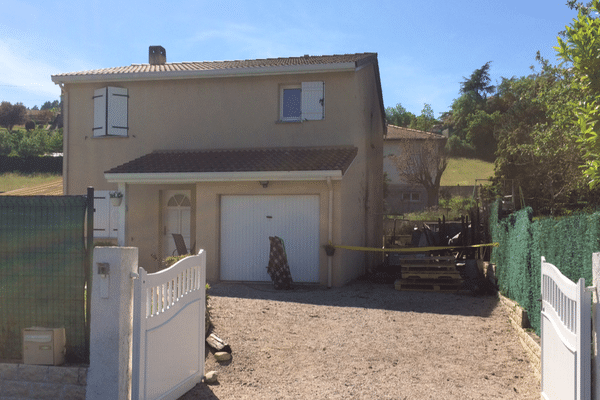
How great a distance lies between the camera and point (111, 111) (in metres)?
16.8

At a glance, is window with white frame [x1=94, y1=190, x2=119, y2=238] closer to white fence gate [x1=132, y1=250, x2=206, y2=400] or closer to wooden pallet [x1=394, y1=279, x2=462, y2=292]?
wooden pallet [x1=394, y1=279, x2=462, y2=292]

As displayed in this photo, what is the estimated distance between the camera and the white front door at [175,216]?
16.3 m

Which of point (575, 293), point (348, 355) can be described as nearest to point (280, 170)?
point (348, 355)

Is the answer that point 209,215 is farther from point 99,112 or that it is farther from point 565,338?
point 565,338

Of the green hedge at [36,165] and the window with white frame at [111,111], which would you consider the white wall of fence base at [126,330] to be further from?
the green hedge at [36,165]

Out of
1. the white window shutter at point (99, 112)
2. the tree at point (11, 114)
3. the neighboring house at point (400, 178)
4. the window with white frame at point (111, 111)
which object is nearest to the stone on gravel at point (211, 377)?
the window with white frame at point (111, 111)

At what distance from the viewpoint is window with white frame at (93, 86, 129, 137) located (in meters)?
16.7

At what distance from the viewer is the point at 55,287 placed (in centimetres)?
538

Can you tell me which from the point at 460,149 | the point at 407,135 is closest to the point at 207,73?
the point at 407,135

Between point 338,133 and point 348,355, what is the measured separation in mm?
8479

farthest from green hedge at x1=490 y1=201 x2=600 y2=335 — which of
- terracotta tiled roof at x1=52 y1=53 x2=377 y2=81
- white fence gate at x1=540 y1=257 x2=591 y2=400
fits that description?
terracotta tiled roof at x1=52 y1=53 x2=377 y2=81

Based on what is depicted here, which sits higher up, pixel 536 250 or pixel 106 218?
pixel 106 218

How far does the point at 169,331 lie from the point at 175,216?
11.3 m

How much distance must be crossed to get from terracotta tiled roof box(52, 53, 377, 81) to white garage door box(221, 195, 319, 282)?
3.81 metres
